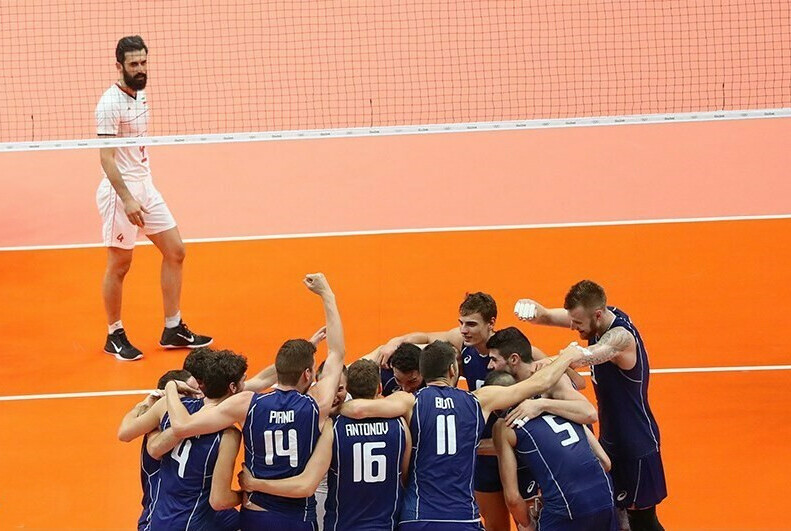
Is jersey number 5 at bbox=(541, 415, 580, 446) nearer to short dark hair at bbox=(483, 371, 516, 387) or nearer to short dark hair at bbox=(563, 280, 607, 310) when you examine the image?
short dark hair at bbox=(483, 371, 516, 387)

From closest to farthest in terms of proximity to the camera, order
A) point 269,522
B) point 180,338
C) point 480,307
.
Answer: point 269,522
point 480,307
point 180,338

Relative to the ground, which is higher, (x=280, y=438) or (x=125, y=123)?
(x=125, y=123)

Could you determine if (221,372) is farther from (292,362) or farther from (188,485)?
(188,485)

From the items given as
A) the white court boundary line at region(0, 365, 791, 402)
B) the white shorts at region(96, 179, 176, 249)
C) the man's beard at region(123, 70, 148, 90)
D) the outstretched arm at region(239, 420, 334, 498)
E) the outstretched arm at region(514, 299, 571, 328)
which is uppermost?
the man's beard at region(123, 70, 148, 90)

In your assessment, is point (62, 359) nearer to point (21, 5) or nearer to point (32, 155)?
point (32, 155)

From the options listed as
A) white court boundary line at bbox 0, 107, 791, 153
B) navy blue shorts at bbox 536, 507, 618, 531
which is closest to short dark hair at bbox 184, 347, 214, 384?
navy blue shorts at bbox 536, 507, 618, 531

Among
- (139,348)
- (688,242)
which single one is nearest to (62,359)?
(139,348)

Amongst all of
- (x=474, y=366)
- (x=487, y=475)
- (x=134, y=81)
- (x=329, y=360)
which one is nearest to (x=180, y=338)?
(x=134, y=81)

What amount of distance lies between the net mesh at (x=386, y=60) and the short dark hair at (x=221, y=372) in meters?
10.9

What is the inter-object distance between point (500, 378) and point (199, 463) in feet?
6.82

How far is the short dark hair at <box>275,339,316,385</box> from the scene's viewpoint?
25.8ft

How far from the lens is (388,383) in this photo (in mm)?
9320

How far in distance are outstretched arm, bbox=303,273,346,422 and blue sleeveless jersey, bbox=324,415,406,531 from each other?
181 millimetres

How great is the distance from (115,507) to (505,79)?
1158 cm
